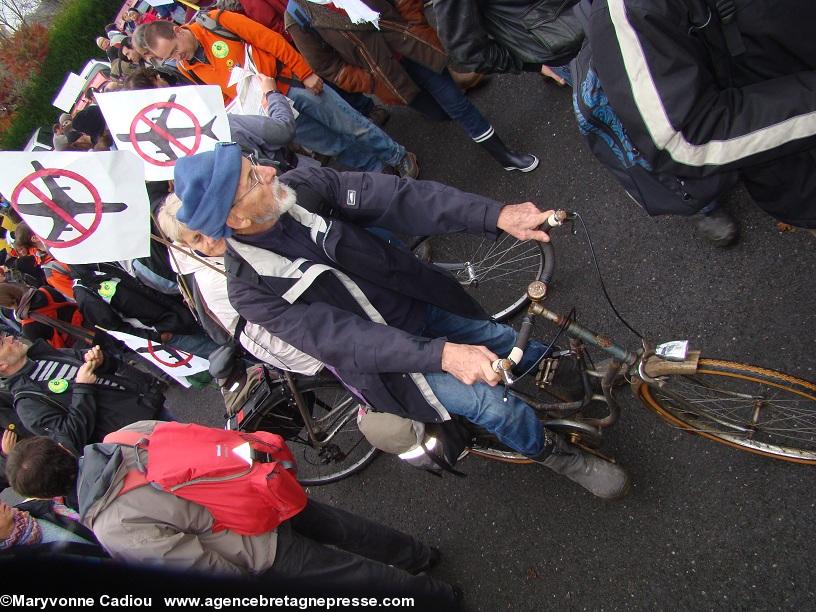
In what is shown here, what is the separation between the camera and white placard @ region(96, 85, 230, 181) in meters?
3.17

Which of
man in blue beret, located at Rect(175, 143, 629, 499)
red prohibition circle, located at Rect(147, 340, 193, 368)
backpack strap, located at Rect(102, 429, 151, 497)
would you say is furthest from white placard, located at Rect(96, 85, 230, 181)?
red prohibition circle, located at Rect(147, 340, 193, 368)

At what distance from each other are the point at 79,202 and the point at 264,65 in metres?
2.25

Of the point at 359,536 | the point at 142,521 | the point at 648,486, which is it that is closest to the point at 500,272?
the point at 648,486

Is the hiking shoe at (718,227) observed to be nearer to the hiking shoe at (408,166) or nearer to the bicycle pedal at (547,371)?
the bicycle pedal at (547,371)

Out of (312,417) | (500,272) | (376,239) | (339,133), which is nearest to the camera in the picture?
(376,239)

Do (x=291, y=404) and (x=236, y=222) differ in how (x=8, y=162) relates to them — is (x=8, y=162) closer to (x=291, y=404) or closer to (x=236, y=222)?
(x=236, y=222)

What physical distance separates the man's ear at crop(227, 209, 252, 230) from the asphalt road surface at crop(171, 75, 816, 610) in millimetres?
2238

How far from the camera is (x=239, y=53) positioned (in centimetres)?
441

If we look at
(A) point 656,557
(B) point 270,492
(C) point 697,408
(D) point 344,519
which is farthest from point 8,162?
(A) point 656,557

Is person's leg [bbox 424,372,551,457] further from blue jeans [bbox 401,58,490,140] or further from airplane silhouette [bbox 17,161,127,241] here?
blue jeans [bbox 401,58,490,140]

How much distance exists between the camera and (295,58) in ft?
14.6

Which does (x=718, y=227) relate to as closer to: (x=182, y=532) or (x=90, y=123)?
(x=182, y=532)

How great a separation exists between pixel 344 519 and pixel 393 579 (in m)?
0.43

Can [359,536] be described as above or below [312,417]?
below
